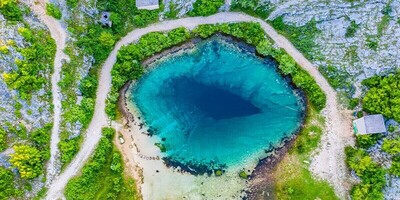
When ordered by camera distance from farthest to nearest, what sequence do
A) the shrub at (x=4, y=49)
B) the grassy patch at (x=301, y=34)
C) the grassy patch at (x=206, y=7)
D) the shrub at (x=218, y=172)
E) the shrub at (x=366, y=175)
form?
1. the shrub at (x=218, y=172)
2. the grassy patch at (x=206, y=7)
3. the grassy patch at (x=301, y=34)
4. the shrub at (x=366, y=175)
5. the shrub at (x=4, y=49)

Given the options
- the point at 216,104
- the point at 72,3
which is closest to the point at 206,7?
the point at 216,104

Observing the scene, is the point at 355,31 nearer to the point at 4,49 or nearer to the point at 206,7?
the point at 206,7

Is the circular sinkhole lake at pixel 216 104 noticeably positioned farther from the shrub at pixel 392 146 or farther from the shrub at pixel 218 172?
the shrub at pixel 392 146

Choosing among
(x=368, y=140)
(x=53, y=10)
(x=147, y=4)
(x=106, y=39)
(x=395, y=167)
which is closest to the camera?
(x=53, y=10)

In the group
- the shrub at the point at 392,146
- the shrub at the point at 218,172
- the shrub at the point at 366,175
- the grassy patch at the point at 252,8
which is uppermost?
the grassy patch at the point at 252,8

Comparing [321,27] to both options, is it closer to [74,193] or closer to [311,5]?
[311,5]

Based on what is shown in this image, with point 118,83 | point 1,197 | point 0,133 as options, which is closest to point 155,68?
point 118,83

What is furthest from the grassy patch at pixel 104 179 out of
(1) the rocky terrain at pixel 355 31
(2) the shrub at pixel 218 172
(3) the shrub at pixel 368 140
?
(3) the shrub at pixel 368 140
